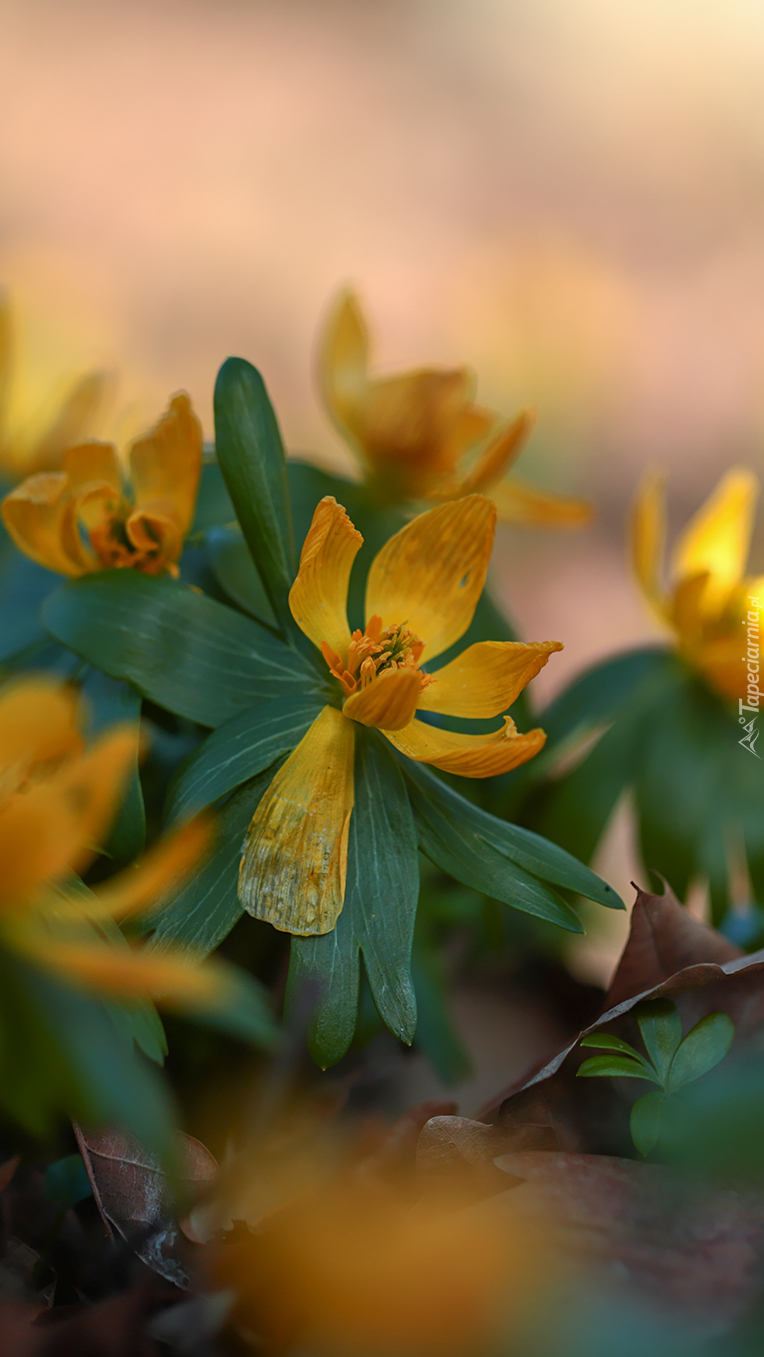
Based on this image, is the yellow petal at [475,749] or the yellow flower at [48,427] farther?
the yellow flower at [48,427]

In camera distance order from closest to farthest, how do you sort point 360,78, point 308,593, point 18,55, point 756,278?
point 308,593
point 756,278
point 18,55
point 360,78

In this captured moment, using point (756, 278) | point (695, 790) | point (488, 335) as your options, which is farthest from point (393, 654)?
point (756, 278)

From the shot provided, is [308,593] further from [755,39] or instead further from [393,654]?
[755,39]

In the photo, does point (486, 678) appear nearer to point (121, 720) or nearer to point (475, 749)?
point (475, 749)

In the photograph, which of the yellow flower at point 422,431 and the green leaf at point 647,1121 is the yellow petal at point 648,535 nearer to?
the yellow flower at point 422,431

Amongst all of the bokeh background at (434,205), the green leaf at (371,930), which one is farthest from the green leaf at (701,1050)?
the bokeh background at (434,205)
